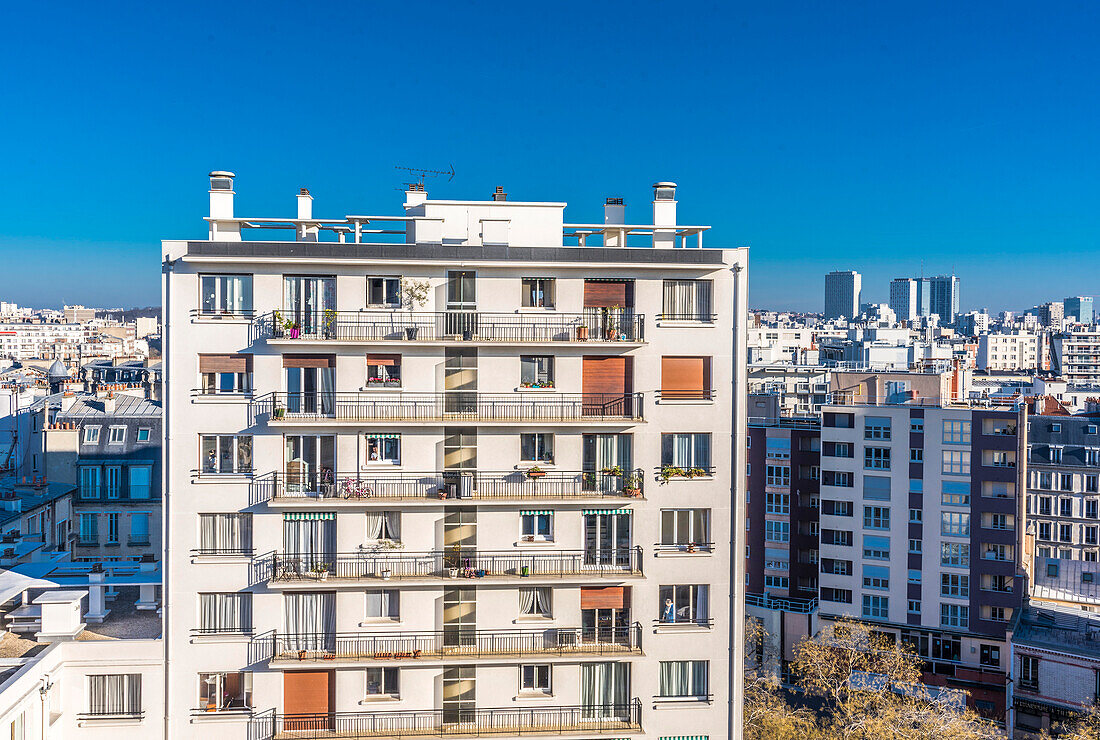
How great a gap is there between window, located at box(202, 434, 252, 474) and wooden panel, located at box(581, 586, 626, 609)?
10.6 m

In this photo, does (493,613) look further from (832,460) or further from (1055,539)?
(1055,539)

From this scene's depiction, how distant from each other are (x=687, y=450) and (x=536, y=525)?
5.05 metres

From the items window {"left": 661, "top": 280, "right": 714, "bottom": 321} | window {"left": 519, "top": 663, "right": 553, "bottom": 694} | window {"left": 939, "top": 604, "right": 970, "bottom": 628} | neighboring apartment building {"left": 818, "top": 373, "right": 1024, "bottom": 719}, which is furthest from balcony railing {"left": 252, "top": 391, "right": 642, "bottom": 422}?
window {"left": 939, "top": 604, "right": 970, "bottom": 628}

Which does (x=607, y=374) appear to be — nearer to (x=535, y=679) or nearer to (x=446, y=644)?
(x=446, y=644)

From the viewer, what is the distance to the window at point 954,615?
58097 mm

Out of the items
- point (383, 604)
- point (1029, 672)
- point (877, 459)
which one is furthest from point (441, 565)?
point (877, 459)

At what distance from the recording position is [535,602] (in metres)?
25.8

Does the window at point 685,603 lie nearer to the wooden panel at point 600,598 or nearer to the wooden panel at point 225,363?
the wooden panel at point 600,598

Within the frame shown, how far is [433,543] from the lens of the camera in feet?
83.2

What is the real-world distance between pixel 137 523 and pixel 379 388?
2441cm

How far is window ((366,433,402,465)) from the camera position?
25.3 metres

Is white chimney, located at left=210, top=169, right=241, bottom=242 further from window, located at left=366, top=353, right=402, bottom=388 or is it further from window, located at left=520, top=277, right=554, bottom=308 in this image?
window, located at left=520, top=277, right=554, bottom=308

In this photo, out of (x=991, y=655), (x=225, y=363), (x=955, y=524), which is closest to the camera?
(x=225, y=363)

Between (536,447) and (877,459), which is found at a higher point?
(536,447)
